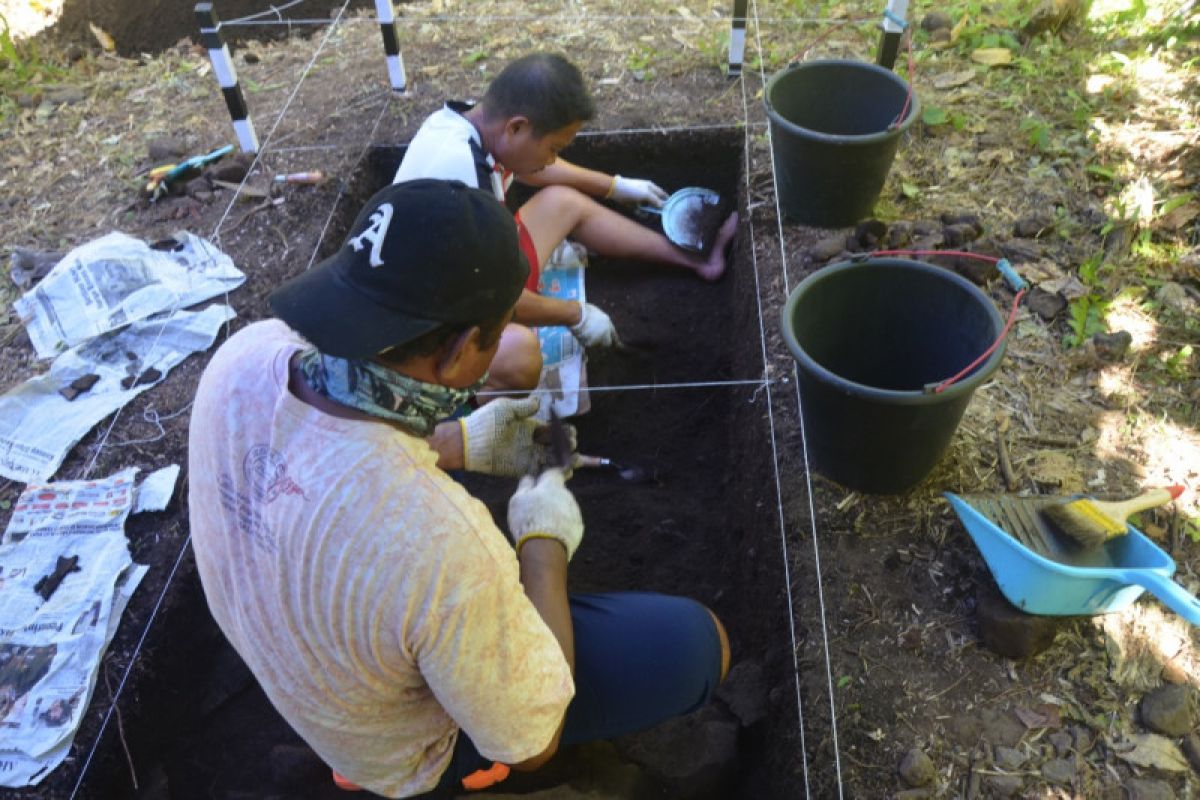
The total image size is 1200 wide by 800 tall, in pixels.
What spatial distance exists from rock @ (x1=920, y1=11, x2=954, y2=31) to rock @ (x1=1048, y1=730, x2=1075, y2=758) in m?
3.49

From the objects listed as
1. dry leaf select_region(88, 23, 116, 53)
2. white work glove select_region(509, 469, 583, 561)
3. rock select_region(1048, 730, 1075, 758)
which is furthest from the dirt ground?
dry leaf select_region(88, 23, 116, 53)

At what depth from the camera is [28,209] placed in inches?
138

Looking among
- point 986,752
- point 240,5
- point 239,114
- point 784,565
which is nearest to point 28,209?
point 239,114

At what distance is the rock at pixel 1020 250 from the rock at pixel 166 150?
342 centimetres

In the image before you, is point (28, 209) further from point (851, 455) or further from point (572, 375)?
point (851, 455)

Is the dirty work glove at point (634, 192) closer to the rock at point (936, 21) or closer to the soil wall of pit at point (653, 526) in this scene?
the soil wall of pit at point (653, 526)

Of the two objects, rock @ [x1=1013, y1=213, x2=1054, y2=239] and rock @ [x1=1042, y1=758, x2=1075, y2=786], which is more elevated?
rock @ [x1=1013, y1=213, x2=1054, y2=239]

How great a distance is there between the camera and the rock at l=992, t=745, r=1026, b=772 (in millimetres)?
1678

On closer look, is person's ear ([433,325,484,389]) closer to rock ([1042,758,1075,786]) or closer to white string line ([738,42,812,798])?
white string line ([738,42,812,798])

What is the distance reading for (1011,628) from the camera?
1.80m

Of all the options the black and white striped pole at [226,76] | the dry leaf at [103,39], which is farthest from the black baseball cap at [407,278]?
the dry leaf at [103,39]

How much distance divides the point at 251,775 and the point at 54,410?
134 centimetres

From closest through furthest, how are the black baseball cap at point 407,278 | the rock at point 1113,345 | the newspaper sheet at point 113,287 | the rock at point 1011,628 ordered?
the black baseball cap at point 407,278 → the rock at point 1011,628 → the rock at point 1113,345 → the newspaper sheet at point 113,287

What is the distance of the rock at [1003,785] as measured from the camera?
5.40 ft
